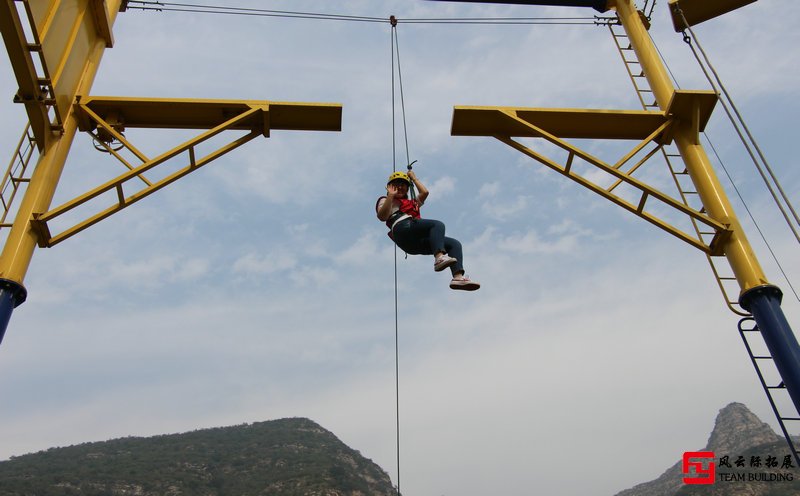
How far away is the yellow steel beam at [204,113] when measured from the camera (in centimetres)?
665

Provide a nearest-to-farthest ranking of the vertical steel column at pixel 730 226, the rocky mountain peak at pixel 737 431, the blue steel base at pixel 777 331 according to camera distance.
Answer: the blue steel base at pixel 777 331, the vertical steel column at pixel 730 226, the rocky mountain peak at pixel 737 431

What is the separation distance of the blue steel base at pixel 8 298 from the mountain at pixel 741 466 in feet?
107

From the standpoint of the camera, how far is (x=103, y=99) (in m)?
6.57

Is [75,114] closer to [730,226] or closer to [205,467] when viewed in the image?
[730,226]

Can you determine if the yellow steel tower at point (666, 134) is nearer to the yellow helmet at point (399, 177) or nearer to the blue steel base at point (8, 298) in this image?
the yellow helmet at point (399, 177)

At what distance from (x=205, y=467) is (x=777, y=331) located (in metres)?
65.5

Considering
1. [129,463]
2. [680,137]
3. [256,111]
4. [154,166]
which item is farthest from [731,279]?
[129,463]

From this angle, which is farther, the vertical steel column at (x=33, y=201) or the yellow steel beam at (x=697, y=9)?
the yellow steel beam at (x=697, y=9)

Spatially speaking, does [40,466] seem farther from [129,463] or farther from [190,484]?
[190,484]

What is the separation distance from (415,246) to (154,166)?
2.88 meters

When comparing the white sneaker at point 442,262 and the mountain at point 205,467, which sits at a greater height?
the mountain at point 205,467

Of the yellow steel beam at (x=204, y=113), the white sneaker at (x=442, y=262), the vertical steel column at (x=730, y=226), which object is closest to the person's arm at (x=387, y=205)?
the white sneaker at (x=442, y=262)

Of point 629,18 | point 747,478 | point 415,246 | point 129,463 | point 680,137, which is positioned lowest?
point 415,246
